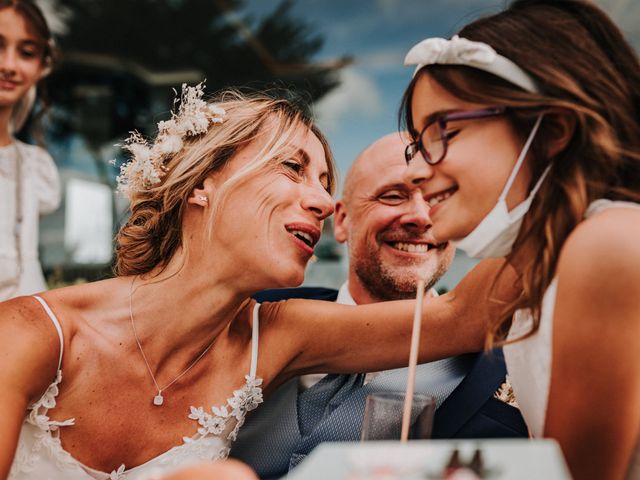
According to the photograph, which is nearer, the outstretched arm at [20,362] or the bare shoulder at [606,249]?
the bare shoulder at [606,249]

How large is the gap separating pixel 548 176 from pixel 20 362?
4.57ft

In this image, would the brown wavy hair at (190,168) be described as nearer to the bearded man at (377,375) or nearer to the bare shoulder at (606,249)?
the bearded man at (377,375)

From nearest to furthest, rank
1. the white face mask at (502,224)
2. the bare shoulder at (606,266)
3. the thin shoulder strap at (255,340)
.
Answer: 1. the bare shoulder at (606,266)
2. the white face mask at (502,224)
3. the thin shoulder strap at (255,340)

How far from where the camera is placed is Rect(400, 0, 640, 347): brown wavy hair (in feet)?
4.65

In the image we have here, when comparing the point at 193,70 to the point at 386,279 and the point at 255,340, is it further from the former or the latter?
the point at 255,340

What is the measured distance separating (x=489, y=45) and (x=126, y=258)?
4.55 ft

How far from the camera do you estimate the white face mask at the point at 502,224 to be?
1.47 meters

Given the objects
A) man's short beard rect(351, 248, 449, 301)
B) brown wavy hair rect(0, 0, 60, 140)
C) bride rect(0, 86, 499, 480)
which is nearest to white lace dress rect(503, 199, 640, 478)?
bride rect(0, 86, 499, 480)

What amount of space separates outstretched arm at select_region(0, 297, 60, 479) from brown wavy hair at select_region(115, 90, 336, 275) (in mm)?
429

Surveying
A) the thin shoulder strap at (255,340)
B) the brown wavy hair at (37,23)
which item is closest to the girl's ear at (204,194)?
the thin shoulder strap at (255,340)

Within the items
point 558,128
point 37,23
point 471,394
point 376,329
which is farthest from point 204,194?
point 37,23

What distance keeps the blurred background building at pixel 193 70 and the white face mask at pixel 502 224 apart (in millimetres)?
2349

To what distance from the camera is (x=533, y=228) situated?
1.47m

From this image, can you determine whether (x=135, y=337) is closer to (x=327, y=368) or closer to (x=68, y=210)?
(x=327, y=368)
